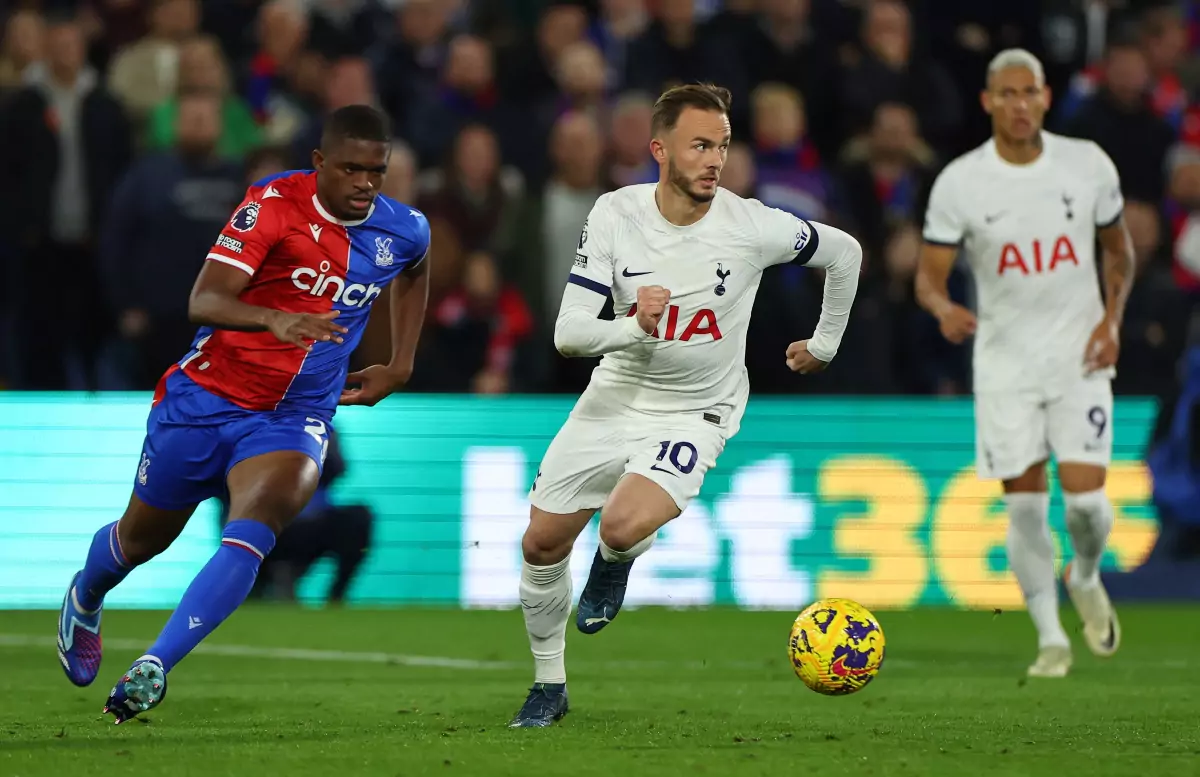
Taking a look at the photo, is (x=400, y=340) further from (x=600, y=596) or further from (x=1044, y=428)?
(x=1044, y=428)

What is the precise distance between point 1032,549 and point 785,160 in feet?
17.6

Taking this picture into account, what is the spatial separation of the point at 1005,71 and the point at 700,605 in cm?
516

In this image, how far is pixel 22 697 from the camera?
8.05 metres

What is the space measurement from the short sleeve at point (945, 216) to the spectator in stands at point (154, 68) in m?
6.86

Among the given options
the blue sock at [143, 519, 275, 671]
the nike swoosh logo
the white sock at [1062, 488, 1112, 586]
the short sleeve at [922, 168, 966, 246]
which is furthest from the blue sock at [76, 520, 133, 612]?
the nike swoosh logo

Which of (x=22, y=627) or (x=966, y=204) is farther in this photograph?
(x=22, y=627)

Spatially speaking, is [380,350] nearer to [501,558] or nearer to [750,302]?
[501,558]

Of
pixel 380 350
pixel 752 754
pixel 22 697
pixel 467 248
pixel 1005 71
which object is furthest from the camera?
pixel 467 248

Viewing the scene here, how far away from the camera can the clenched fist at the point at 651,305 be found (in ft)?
21.6

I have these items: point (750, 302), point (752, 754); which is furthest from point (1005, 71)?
point (752, 754)

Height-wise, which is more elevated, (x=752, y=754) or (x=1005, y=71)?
(x=1005, y=71)

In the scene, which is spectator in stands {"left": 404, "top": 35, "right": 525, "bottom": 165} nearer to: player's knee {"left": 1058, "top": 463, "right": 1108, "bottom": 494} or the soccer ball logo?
player's knee {"left": 1058, "top": 463, "right": 1108, "bottom": 494}

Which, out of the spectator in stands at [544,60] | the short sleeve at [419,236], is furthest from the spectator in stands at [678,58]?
the short sleeve at [419,236]

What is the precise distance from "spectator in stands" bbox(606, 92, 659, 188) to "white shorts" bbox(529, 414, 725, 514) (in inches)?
257
